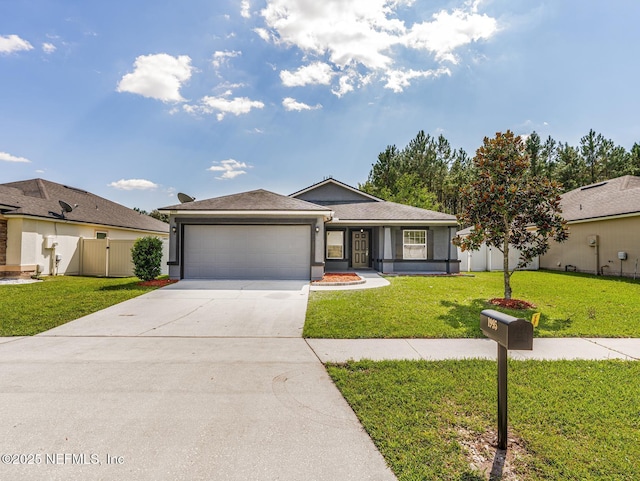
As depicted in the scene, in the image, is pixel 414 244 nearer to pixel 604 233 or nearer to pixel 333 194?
pixel 333 194

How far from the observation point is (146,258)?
1141 cm

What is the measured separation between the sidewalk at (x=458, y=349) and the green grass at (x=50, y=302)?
5768 millimetres

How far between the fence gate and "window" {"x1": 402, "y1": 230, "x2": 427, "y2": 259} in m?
13.4

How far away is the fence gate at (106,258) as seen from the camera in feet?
48.0

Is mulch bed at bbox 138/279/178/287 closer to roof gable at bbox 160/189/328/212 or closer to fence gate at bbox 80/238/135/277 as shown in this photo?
roof gable at bbox 160/189/328/212

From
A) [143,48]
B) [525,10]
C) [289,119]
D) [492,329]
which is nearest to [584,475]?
[492,329]

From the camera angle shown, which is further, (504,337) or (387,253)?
(387,253)

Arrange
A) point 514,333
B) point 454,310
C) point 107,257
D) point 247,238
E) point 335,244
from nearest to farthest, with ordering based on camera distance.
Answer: point 514,333 → point 454,310 → point 247,238 → point 107,257 → point 335,244

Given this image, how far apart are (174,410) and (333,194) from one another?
1678cm

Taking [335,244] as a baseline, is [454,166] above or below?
above

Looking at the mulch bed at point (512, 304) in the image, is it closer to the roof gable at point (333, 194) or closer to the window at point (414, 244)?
the window at point (414, 244)

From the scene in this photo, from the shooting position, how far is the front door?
16.3m

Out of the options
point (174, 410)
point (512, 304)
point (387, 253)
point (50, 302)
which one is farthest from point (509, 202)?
point (50, 302)

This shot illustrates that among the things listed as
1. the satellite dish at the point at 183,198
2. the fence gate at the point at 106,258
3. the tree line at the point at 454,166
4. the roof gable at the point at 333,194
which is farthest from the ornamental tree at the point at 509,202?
the tree line at the point at 454,166
